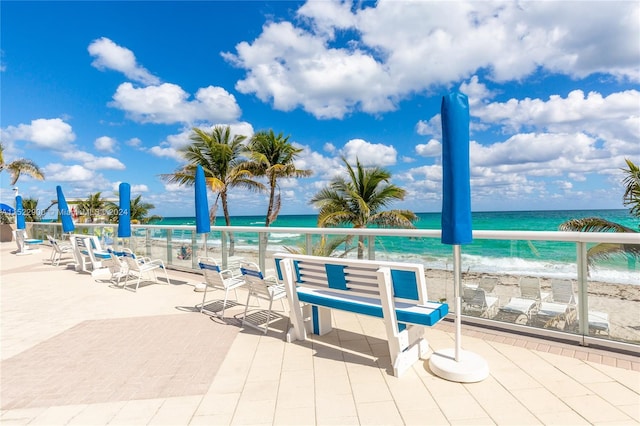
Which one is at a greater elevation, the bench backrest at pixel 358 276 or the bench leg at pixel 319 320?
the bench backrest at pixel 358 276

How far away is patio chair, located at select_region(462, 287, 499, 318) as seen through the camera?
13.9 feet

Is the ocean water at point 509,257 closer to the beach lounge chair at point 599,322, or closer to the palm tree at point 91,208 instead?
the beach lounge chair at point 599,322

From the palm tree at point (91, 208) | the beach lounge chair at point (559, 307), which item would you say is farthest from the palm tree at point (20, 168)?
the beach lounge chair at point (559, 307)

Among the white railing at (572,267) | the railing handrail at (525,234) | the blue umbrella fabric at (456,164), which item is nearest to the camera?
the blue umbrella fabric at (456,164)

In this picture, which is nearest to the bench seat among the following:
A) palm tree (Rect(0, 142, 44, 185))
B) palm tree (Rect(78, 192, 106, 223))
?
palm tree (Rect(0, 142, 44, 185))

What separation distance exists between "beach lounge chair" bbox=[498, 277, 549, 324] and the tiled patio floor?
0.28 meters

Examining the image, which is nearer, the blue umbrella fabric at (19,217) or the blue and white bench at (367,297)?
the blue and white bench at (367,297)

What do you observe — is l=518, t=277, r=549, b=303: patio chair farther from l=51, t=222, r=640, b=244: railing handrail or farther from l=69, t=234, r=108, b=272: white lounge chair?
l=69, t=234, r=108, b=272: white lounge chair

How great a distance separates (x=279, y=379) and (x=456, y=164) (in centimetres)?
251

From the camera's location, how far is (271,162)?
75.6 ft

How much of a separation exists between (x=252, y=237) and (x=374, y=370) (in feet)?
14.4

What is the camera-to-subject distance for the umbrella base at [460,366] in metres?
2.94

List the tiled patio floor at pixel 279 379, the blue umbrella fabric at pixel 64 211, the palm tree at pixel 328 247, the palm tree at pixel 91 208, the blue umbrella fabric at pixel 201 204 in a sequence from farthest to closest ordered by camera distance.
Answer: the palm tree at pixel 91 208 → the blue umbrella fabric at pixel 64 211 → the blue umbrella fabric at pixel 201 204 → the palm tree at pixel 328 247 → the tiled patio floor at pixel 279 379

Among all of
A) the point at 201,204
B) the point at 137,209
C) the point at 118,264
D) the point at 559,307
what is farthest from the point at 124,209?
the point at 137,209
